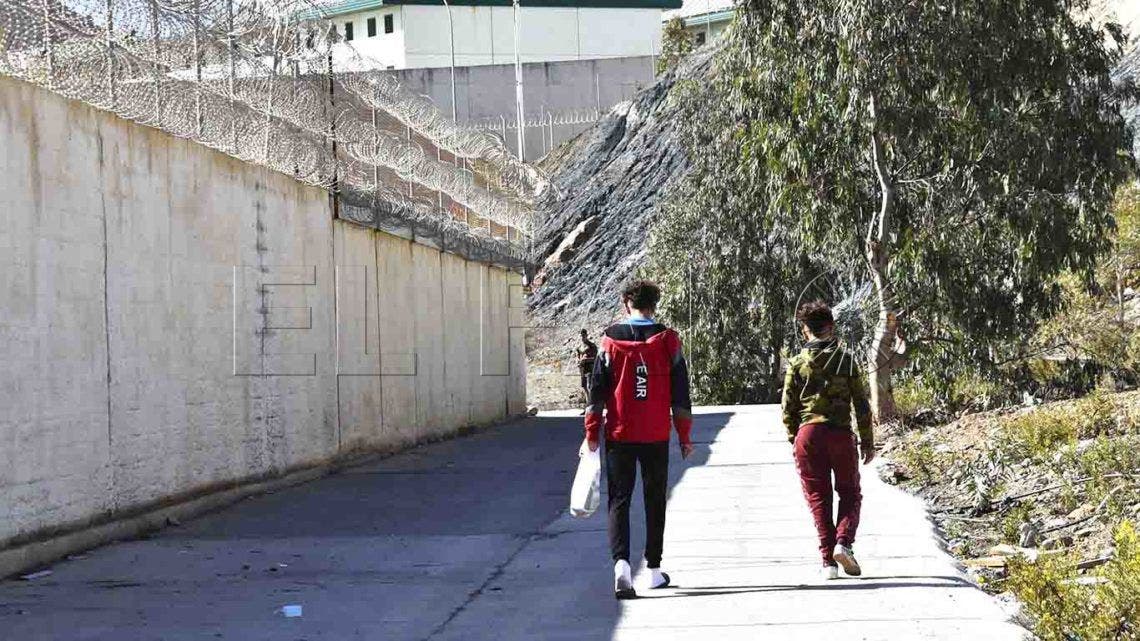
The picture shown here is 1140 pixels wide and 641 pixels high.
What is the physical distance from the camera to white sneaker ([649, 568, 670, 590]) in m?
7.80

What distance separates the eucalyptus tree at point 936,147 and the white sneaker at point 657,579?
462 inches

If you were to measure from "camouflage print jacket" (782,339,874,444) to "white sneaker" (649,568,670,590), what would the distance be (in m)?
1.08

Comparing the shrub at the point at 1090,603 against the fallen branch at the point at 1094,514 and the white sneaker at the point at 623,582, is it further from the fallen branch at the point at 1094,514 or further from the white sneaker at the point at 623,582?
→ the fallen branch at the point at 1094,514

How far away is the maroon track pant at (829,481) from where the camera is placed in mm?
7879

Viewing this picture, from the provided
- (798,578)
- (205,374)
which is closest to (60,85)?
(205,374)

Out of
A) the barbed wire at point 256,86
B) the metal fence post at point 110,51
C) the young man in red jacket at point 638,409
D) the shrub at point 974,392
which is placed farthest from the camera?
the shrub at point 974,392

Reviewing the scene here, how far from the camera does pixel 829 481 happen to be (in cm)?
796

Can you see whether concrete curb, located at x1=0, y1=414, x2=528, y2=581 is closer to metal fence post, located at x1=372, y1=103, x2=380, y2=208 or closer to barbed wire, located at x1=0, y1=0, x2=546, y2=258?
barbed wire, located at x1=0, y1=0, x2=546, y2=258

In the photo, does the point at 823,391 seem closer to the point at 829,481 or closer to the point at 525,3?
the point at 829,481

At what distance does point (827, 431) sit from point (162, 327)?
5680mm

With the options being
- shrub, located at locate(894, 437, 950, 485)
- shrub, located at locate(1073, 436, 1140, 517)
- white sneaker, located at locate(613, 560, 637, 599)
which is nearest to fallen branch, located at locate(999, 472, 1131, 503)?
shrub, located at locate(1073, 436, 1140, 517)

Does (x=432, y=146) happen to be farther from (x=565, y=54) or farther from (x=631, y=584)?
(x=565, y=54)

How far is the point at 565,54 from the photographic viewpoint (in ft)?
202

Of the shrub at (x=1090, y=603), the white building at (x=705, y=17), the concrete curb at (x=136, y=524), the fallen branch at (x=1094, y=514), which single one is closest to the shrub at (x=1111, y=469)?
the fallen branch at (x=1094, y=514)
